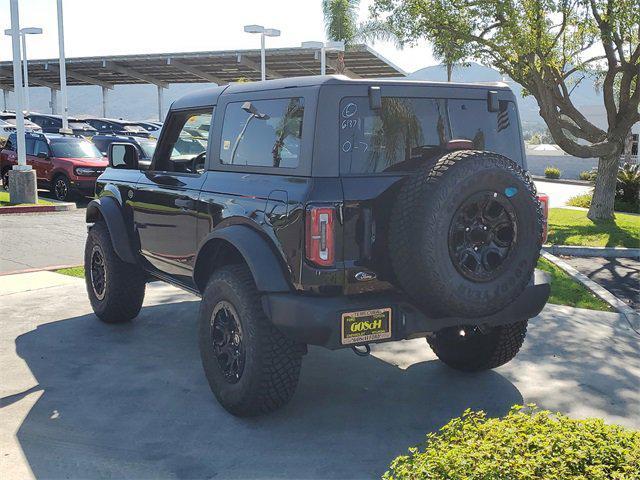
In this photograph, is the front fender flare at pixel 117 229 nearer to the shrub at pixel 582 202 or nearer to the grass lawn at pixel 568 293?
the grass lawn at pixel 568 293

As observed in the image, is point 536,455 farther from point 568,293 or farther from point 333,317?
point 568,293

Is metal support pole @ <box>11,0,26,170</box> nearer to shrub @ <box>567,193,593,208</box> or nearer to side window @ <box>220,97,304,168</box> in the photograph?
side window @ <box>220,97,304,168</box>

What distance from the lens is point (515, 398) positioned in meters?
4.89

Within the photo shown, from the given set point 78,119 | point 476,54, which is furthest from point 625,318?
point 78,119

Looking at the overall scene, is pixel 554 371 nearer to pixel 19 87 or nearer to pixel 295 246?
pixel 295 246

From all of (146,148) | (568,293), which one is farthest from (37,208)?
(568,293)

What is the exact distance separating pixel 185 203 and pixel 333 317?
1.85 m

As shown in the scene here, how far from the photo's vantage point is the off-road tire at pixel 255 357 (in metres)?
4.20

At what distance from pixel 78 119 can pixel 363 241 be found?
3649 cm

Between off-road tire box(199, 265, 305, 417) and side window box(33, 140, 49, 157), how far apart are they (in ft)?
51.9

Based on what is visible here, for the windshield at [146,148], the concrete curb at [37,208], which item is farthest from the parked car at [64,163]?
the concrete curb at [37,208]

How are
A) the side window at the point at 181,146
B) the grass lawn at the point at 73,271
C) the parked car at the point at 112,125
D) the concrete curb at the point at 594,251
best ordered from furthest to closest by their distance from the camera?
the parked car at the point at 112,125
the concrete curb at the point at 594,251
the grass lawn at the point at 73,271
the side window at the point at 181,146

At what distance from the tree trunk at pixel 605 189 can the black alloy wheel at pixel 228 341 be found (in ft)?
44.5

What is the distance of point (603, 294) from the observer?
8.09 metres
